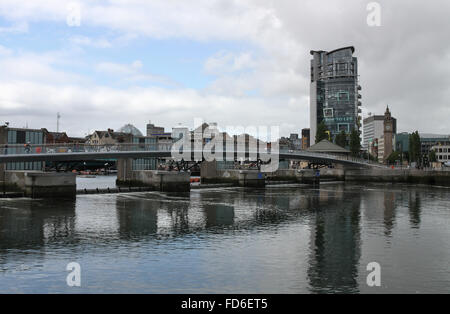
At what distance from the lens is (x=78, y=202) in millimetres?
50750

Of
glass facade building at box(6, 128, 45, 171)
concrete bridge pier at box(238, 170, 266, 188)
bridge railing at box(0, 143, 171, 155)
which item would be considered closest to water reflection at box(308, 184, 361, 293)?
bridge railing at box(0, 143, 171, 155)

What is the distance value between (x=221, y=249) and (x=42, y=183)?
36.6m

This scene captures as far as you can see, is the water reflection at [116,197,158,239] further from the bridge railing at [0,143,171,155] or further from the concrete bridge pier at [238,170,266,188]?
the concrete bridge pier at [238,170,266,188]

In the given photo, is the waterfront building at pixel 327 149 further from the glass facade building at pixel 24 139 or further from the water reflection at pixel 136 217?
the water reflection at pixel 136 217

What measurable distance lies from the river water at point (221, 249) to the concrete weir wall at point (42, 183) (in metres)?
8.95

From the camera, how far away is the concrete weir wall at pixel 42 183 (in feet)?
174

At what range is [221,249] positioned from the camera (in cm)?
2467

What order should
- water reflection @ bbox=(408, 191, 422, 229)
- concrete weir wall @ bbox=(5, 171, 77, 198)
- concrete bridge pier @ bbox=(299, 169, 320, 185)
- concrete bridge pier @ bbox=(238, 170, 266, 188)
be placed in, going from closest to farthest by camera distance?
water reflection @ bbox=(408, 191, 422, 229) < concrete weir wall @ bbox=(5, 171, 77, 198) < concrete bridge pier @ bbox=(238, 170, 266, 188) < concrete bridge pier @ bbox=(299, 169, 320, 185)

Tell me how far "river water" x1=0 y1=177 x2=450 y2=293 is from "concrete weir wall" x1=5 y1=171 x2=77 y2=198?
29.4ft

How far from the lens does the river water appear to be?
17875 mm

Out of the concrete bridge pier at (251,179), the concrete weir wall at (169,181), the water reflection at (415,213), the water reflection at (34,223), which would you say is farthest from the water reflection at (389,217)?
the concrete bridge pier at (251,179)

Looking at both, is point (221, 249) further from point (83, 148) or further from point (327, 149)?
point (327, 149)

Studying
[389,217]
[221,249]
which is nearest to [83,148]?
[389,217]
